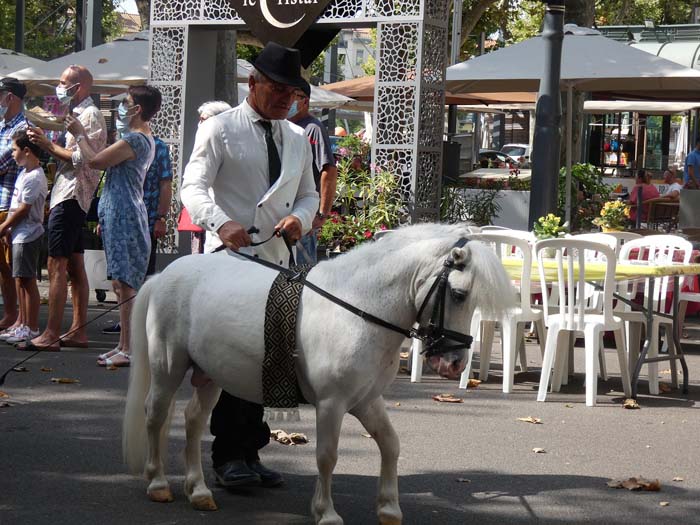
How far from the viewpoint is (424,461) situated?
6.86 meters

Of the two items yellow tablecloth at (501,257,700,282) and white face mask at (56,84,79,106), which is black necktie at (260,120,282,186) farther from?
white face mask at (56,84,79,106)

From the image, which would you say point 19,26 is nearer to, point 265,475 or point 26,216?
point 26,216

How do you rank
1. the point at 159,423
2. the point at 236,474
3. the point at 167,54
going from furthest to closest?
the point at 167,54 < the point at 236,474 < the point at 159,423

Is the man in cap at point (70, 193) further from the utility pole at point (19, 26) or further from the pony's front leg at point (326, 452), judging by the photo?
the utility pole at point (19, 26)

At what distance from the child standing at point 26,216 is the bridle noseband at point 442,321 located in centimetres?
632

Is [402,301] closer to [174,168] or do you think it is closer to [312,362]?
[312,362]

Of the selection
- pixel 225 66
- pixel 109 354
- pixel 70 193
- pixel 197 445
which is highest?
pixel 225 66

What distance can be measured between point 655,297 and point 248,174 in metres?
6.13

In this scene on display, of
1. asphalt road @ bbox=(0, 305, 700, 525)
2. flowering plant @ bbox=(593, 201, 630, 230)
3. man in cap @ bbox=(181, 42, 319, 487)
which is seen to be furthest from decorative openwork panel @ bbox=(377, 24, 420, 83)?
man in cap @ bbox=(181, 42, 319, 487)

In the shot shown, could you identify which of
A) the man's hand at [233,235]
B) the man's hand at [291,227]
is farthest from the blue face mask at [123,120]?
the man's hand at [233,235]

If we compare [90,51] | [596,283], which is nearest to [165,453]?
[596,283]

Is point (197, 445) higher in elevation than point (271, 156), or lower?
lower

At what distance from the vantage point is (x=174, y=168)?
605 inches

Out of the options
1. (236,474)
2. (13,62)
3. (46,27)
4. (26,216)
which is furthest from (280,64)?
(46,27)
